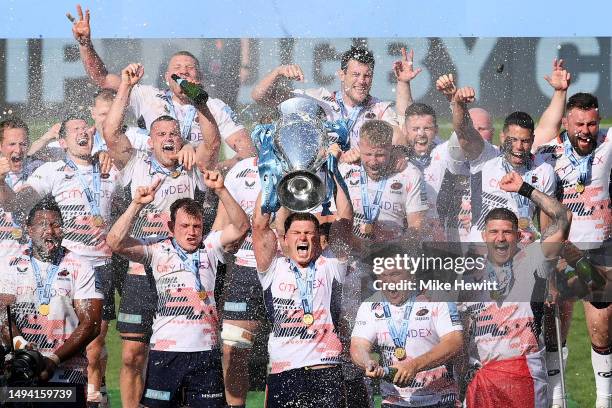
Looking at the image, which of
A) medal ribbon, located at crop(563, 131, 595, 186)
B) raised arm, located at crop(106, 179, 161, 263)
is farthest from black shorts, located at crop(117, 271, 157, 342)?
medal ribbon, located at crop(563, 131, 595, 186)

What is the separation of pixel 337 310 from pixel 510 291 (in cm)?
64

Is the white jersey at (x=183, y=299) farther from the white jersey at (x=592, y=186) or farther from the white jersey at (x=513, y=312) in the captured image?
the white jersey at (x=592, y=186)

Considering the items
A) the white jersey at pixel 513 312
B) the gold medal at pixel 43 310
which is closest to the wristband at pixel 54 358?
the gold medal at pixel 43 310

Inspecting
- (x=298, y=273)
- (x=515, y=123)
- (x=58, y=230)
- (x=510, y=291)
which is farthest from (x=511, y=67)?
(x=58, y=230)

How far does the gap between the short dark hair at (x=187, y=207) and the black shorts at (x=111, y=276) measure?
0.26 metres

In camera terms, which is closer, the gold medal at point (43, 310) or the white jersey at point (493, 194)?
the white jersey at point (493, 194)

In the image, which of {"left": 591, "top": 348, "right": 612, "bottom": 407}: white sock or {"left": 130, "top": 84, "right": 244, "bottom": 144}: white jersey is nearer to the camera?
{"left": 130, "top": 84, "right": 244, "bottom": 144}: white jersey

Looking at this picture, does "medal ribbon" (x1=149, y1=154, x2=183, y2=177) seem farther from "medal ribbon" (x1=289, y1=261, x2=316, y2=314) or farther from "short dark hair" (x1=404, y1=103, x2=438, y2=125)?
"short dark hair" (x1=404, y1=103, x2=438, y2=125)

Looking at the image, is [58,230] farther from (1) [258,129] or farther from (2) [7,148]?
A: (1) [258,129]

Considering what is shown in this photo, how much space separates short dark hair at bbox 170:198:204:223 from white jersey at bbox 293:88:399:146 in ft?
1.86

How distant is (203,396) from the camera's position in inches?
148

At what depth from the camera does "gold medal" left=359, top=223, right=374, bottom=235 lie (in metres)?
3.68

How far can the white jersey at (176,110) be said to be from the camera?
3.66 meters

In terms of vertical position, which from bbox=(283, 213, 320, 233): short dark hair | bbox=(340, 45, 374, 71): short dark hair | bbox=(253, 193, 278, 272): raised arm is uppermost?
bbox=(340, 45, 374, 71): short dark hair
